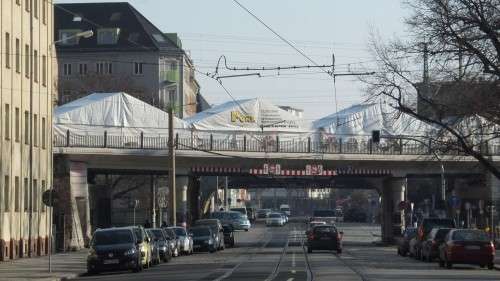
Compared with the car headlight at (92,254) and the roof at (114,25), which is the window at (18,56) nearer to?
the car headlight at (92,254)

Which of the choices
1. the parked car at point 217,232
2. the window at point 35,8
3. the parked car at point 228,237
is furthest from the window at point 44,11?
the parked car at point 228,237

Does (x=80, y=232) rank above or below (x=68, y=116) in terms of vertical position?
below

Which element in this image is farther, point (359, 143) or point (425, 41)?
point (359, 143)

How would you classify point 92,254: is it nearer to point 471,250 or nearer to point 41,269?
point 41,269

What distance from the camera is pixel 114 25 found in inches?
4751

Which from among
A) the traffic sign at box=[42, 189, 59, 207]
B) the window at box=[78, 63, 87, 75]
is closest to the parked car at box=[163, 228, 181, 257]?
the traffic sign at box=[42, 189, 59, 207]

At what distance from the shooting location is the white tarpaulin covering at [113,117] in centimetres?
6544

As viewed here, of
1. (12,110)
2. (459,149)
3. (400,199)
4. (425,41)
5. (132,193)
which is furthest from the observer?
(132,193)

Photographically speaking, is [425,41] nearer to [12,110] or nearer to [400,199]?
[12,110]

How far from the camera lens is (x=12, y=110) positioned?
49.4 meters

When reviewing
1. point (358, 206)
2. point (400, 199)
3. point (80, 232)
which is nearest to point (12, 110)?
point (80, 232)

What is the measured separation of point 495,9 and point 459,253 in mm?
8686

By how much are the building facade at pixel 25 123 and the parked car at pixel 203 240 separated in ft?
27.6

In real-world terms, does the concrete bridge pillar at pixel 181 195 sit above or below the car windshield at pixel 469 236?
above
